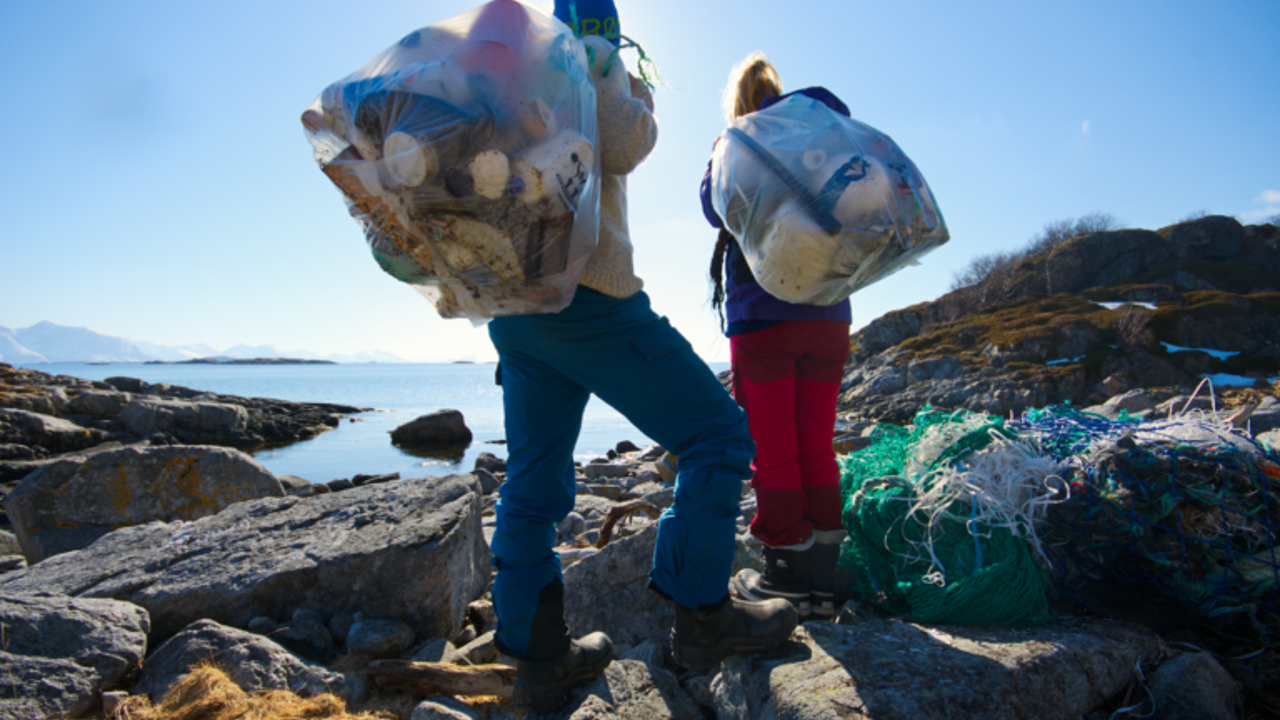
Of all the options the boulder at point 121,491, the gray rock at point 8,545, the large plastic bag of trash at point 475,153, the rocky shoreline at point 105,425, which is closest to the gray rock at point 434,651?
the large plastic bag of trash at point 475,153

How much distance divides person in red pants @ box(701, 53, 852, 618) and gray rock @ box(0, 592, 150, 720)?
218 cm

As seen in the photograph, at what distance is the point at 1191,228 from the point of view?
40.3m

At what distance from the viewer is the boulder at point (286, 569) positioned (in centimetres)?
247

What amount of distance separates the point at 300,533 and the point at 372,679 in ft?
3.55

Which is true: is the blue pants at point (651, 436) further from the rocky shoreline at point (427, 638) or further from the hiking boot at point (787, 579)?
the hiking boot at point (787, 579)

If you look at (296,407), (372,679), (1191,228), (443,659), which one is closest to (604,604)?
(443,659)

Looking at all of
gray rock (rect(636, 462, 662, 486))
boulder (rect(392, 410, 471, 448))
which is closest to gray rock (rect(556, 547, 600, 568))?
gray rock (rect(636, 462, 662, 486))

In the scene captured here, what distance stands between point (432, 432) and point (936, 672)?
17.7 m

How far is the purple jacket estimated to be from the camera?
2.33 m

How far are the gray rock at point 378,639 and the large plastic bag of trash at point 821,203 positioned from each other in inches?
79.6

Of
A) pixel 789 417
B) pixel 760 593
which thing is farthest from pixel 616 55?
pixel 760 593

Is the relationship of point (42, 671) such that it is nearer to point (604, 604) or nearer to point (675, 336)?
point (604, 604)

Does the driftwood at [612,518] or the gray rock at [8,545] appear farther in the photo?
the gray rock at [8,545]

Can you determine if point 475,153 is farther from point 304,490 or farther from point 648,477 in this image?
point 648,477
